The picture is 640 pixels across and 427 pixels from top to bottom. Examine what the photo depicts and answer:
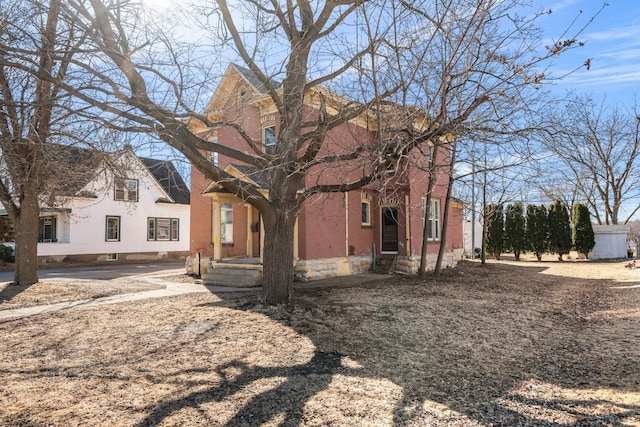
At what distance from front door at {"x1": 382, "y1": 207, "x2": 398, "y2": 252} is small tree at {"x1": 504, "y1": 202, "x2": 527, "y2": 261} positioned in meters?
11.3

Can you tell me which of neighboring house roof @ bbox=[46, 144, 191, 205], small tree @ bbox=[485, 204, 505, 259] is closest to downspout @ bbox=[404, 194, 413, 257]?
A: neighboring house roof @ bbox=[46, 144, 191, 205]

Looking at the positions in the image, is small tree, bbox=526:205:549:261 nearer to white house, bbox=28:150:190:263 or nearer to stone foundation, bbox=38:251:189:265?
white house, bbox=28:150:190:263

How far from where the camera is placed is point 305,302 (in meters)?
8.38

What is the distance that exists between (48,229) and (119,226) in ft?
11.4

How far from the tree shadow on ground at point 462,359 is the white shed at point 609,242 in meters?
17.5

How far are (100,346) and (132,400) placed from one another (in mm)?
2228

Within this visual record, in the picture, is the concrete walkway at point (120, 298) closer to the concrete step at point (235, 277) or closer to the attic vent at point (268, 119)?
the concrete step at point (235, 277)

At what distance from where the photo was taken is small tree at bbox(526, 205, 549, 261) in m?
24.3

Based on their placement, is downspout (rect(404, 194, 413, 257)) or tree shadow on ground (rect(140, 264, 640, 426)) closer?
tree shadow on ground (rect(140, 264, 640, 426))

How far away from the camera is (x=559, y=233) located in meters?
24.1

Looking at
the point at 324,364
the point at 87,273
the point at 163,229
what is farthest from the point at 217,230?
the point at 163,229

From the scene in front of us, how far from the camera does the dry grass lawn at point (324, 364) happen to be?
3.71m

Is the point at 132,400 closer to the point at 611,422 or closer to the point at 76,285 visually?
the point at 611,422

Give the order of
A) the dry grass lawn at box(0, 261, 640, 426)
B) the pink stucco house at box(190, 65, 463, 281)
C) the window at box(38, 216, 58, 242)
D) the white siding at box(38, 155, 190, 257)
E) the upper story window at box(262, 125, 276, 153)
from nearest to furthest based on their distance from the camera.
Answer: the dry grass lawn at box(0, 261, 640, 426) < the pink stucco house at box(190, 65, 463, 281) < the upper story window at box(262, 125, 276, 153) < the white siding at box(38, 155, 190, 257) < the window at box(38, 216, 58, 242)
